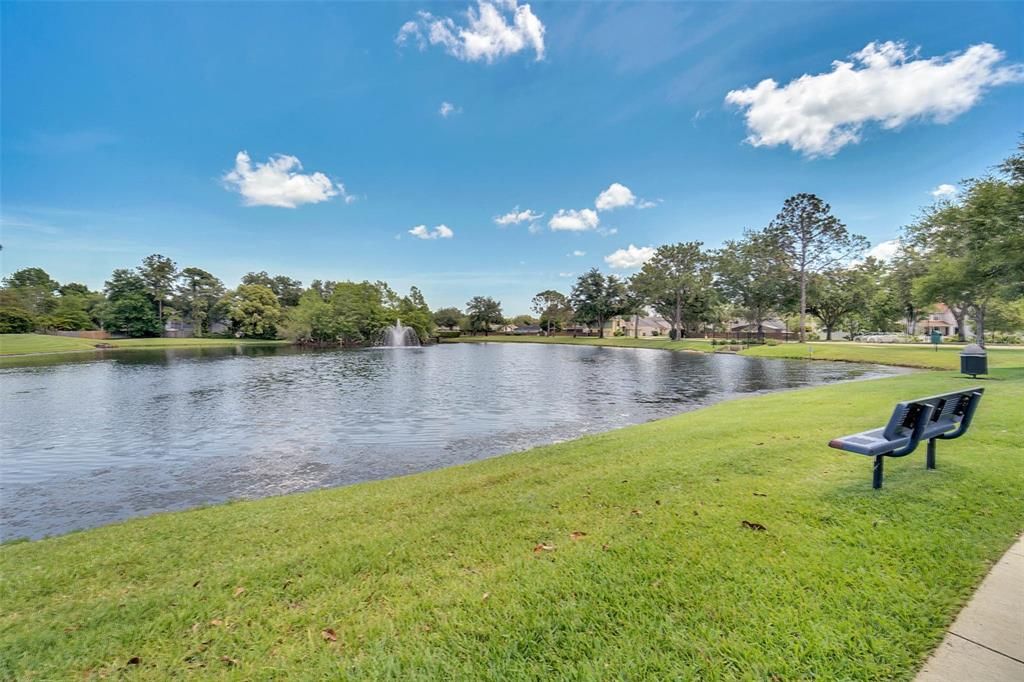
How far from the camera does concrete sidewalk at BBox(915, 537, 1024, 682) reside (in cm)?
210

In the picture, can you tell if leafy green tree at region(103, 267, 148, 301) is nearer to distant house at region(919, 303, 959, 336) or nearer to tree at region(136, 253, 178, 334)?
tree at region(136, 253, 178, 334)

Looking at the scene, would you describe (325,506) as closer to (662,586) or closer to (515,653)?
(515,653)

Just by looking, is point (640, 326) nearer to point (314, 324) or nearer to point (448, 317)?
point (448, 317)

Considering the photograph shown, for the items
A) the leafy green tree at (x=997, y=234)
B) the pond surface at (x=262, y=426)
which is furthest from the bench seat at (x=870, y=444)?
the leafy green tree at (x=997, y=234)

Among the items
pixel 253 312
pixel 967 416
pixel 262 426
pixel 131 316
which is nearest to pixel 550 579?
pixel 967 416

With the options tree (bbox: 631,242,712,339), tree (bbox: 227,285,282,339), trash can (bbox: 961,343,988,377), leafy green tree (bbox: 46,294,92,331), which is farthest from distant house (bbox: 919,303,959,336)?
leafy green tree (bbox: 46,294,92,331)

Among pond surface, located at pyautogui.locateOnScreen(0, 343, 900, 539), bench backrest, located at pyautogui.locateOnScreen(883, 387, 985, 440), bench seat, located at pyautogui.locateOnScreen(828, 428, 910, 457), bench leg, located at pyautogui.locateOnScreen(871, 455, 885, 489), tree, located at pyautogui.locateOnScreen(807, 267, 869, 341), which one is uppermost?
tree, located at pyautogui.locateOnScreen(807, 267, 869, 341)

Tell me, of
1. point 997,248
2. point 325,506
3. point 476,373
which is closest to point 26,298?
point 476,373

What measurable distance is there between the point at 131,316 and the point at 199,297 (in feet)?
38.9

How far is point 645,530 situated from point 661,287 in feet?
221

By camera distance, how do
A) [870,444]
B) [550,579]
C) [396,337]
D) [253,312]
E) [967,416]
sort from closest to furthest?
[550,579], [870,444], [967,416], [396,337], [253,312]

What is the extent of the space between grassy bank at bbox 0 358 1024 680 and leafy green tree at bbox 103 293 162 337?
3227 inches

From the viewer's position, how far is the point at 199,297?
77.4 meters

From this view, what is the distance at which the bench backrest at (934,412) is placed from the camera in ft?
13.8
